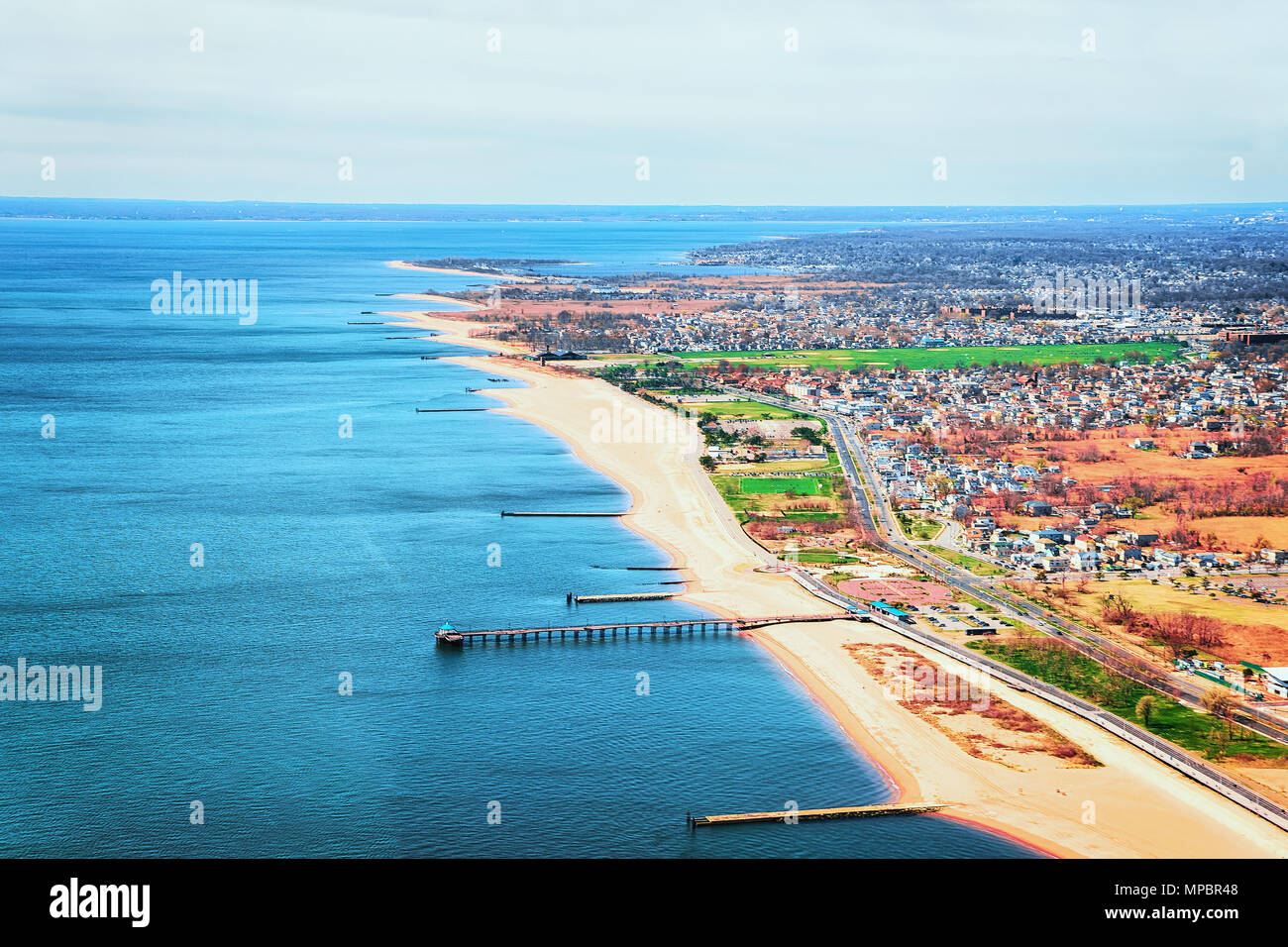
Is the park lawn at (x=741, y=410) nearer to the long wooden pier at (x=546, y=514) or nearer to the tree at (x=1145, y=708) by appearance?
the long wooden pier at (x=546, y=514)

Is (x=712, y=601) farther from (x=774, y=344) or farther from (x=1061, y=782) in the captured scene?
(x=774, y=344)

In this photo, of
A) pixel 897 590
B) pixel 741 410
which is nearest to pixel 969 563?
pixel 897 590

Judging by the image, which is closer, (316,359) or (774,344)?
(316,359)

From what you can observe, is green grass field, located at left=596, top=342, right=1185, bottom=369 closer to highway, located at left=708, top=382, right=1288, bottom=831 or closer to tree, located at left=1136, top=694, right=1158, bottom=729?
highway, located at left=708, top=382, right=1288, bottom=831

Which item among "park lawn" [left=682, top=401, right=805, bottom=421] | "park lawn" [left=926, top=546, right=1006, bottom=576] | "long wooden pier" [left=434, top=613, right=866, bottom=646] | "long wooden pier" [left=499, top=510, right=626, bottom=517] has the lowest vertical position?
"long wooden pier" [left=434, top=613, right=866, bottom=646]

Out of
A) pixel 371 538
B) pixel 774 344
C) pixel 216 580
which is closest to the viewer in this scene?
pixel 216 580

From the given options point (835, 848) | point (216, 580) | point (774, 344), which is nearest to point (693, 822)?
point (835, 848)

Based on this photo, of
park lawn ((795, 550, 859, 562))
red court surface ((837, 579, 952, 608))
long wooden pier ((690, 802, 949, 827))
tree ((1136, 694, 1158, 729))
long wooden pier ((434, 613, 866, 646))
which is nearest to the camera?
long wooden pier ((690, 802, 949, 827))

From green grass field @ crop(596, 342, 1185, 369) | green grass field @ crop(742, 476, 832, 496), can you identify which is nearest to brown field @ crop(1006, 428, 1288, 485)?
green grass field @ crop(742, 476, 832, 496)
